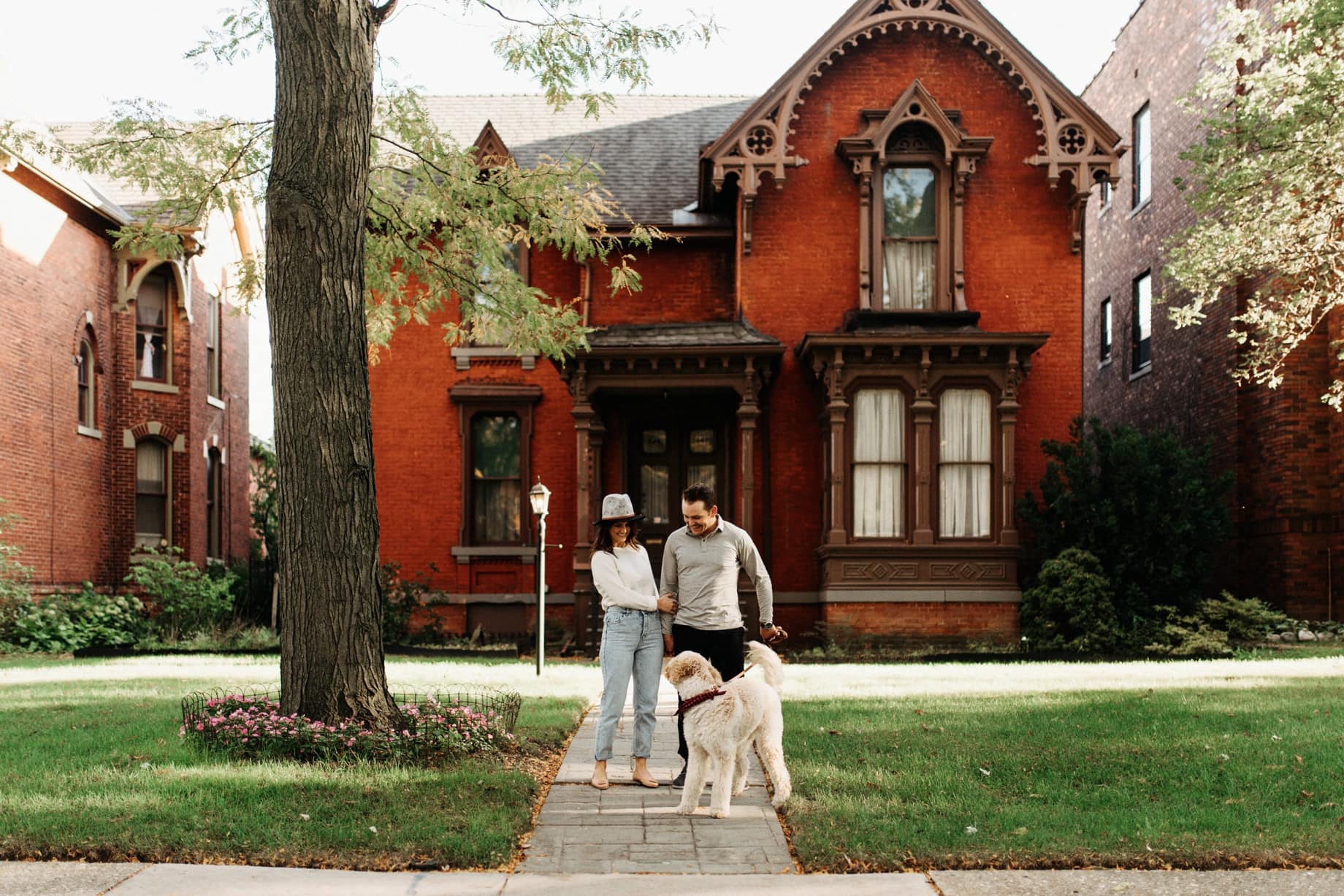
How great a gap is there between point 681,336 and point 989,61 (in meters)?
6.73

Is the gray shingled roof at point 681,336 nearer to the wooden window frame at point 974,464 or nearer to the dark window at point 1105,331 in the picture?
the wooden window frame at point 974,464

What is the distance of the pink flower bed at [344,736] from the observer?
8461mm

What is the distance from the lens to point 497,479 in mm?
21891

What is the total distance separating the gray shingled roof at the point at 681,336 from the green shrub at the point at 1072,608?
5.23m

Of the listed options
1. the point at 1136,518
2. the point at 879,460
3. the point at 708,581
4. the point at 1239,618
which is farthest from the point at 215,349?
the point at 708,581

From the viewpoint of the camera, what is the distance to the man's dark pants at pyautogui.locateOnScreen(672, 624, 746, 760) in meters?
8.30

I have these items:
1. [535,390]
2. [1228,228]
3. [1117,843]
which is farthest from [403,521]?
[1117,843]

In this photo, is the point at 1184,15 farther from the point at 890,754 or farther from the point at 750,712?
the point at 750,712

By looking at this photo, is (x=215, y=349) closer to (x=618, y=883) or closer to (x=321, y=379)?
(x=321, y=379)

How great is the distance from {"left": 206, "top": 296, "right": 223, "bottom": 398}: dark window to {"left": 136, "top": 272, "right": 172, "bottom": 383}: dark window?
191 centimetres

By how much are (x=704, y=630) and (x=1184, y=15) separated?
70.2 feet

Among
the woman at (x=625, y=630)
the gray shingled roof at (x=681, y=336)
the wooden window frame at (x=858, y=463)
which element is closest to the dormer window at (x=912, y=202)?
the wooden window frame at (x=858, y=463)

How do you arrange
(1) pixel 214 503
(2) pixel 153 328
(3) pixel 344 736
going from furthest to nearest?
(1) pixel 214 503, (2) pixel 153 328, (3) pixel 344 736

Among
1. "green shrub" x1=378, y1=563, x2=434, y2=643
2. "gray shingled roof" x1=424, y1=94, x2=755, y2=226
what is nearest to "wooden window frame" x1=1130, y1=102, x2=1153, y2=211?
"gray shingled roof" x1=424, y1=94, x2=755, y2=226
